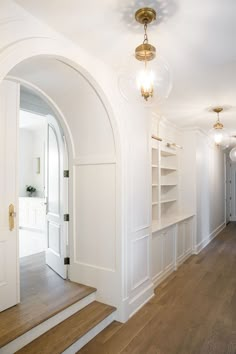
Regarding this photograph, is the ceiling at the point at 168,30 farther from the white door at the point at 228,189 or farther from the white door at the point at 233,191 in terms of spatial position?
the white door at the point at 233,191

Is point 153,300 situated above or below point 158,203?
below

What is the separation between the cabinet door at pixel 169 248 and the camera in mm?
4020

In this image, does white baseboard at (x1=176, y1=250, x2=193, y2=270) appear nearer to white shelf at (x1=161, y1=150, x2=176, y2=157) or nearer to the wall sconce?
white shelf at (x1=161, y1=150, x2=176, y2=157)

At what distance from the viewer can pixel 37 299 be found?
8.80 feet

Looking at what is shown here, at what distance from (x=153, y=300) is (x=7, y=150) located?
8.16 ft

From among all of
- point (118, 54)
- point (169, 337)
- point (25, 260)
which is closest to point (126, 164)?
point (118, 54)

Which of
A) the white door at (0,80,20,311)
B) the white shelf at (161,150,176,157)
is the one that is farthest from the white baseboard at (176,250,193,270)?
the white door at (0,80,20,311)

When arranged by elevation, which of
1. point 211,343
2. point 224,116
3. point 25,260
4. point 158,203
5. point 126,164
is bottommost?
point 211,343

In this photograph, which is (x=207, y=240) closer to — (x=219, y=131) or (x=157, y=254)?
(x=157, y=254)

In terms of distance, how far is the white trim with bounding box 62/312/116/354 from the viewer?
220 cm

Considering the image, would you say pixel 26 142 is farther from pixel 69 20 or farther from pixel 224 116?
pixel 69 20

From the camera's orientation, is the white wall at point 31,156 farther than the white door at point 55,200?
Yes

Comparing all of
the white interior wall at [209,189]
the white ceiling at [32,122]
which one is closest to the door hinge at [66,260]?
the white interior wall at [209,189]

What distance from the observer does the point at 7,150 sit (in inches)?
103
